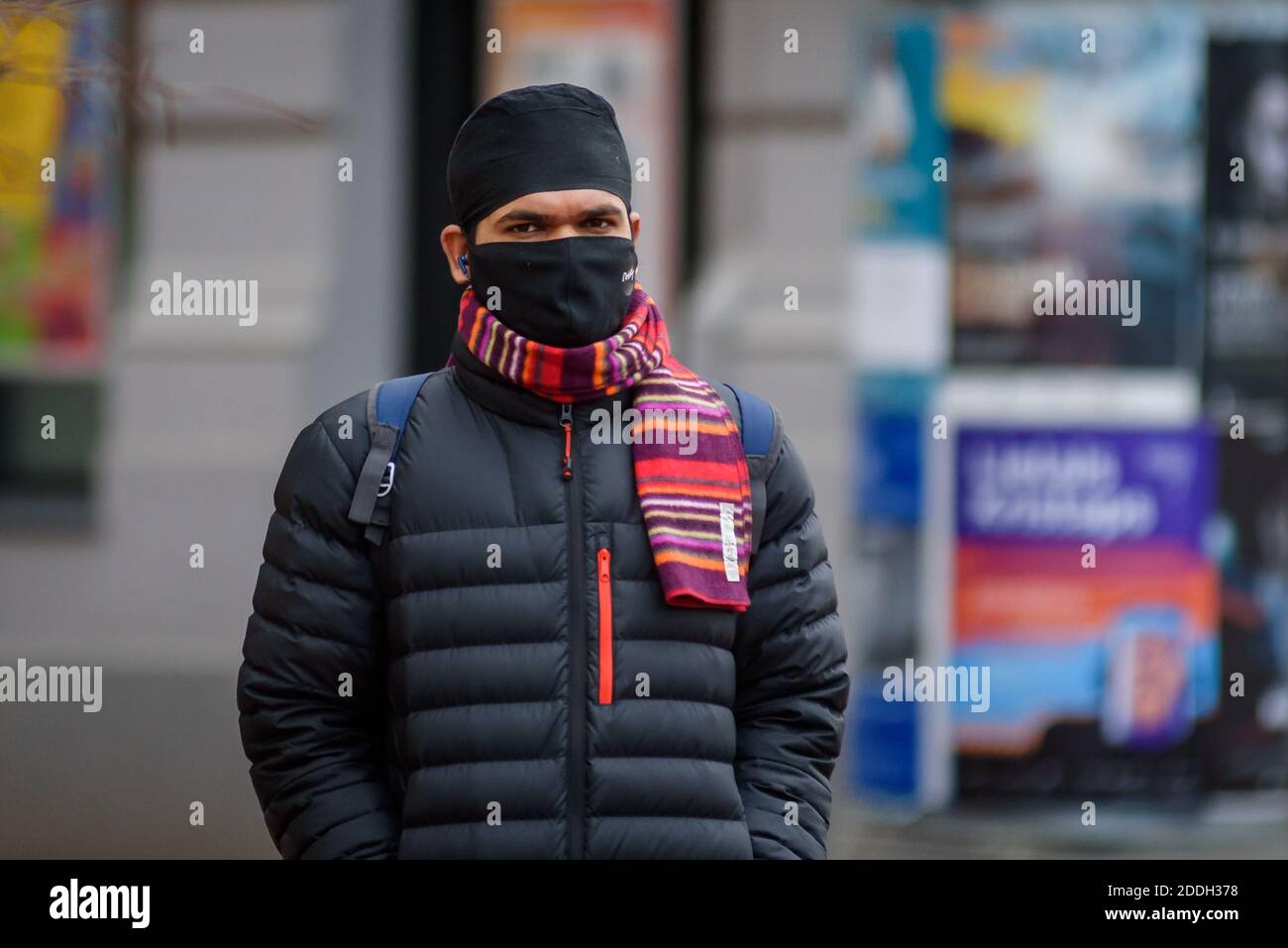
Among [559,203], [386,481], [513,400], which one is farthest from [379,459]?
[559,203]

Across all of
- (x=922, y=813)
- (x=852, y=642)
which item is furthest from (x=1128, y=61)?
(x=922, y=813)

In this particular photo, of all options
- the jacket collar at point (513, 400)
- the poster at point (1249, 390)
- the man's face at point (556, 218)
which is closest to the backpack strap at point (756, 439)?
the jacket collar at point (513, 400)

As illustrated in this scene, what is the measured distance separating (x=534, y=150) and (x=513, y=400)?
0.34 metres

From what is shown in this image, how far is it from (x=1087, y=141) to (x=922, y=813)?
2.57 meters

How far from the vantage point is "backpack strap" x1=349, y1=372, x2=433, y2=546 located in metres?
2.54

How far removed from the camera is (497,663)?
2523 millimetres

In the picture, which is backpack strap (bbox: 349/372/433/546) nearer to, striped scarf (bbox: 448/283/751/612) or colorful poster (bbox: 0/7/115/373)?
striped scarf (bbox: 448/283/751/612)

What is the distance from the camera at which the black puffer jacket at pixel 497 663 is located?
2.52m

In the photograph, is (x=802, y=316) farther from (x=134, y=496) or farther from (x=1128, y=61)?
(x=134, y=496)

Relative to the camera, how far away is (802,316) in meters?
7.27

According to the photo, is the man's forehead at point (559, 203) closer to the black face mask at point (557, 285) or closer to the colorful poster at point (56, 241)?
the black face mask at point (557, 285)

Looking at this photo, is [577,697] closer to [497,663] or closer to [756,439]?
[497,663]

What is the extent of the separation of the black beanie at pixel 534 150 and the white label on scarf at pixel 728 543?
0.46 metres

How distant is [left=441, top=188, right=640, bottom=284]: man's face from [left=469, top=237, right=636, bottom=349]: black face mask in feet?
0.03
